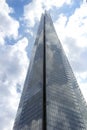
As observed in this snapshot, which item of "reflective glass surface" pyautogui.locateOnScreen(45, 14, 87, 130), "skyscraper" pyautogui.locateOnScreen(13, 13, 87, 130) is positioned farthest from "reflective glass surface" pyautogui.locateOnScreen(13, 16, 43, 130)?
"reflective glass surface" pyautogui.locateOnScreen(45, 14, 87, 130)

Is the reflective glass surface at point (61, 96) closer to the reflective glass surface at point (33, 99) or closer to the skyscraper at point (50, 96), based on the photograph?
the skyscraper at point (50, 96)

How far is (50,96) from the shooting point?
362ft

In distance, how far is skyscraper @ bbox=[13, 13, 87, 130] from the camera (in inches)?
4042

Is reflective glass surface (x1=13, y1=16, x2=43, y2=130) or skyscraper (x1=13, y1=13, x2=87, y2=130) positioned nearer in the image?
skyscraper (x1=13, y1=13, x2=87, y2=130)

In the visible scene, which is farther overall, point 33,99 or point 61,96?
point 33,99

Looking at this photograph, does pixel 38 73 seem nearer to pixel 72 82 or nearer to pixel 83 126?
pixel 72 82

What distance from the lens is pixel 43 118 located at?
328 feet

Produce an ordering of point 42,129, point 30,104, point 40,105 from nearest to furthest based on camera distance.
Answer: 1. point 42,129
2. point 40,105
3. point 30,104

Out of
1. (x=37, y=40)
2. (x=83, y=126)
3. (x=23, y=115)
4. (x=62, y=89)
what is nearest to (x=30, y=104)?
(x=23, y=115)

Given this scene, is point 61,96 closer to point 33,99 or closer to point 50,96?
point 50,96

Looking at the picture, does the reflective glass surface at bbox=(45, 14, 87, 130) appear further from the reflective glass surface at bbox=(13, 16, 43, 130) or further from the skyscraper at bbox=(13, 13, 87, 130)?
the reflective glass surface at bbox=(13, 16, 43, 130)

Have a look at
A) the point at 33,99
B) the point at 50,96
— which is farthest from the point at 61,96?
the point at 33,99

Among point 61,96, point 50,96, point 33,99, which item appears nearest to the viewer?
point 50,96

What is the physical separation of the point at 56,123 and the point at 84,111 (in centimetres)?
2199
